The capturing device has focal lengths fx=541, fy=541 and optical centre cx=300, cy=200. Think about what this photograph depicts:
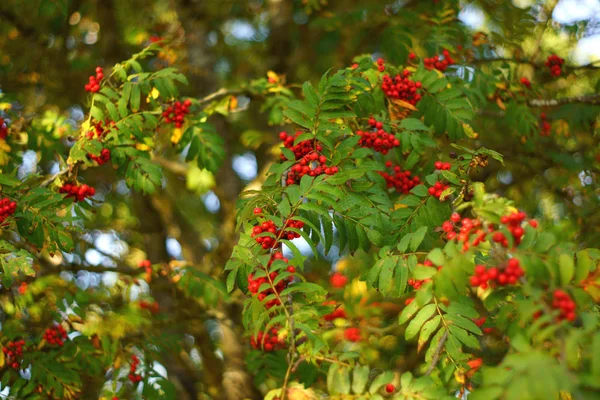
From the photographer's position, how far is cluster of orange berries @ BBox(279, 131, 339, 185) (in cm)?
297

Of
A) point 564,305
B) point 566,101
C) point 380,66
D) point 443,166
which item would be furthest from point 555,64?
point 564,305

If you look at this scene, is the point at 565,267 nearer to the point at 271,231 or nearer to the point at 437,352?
the point at 437,352

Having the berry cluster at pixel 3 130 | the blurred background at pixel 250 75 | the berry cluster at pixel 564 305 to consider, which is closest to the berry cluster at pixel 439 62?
the blurred background at pixel 250 75

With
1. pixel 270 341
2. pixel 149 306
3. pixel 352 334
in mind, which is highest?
pixel 270 341

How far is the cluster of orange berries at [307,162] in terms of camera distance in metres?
2.97

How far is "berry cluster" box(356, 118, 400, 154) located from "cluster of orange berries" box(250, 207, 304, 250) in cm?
99

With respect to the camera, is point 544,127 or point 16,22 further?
point 16,22

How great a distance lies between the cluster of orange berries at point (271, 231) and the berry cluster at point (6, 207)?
5.01ft

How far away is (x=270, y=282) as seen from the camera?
7.97ft

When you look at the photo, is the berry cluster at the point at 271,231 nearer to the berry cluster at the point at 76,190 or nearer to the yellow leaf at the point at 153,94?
the berry cluster at the point at 76,190

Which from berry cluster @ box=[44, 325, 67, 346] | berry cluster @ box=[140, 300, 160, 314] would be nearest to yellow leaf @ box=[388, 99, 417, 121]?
berry cluster @ box=[44, 325, 67, 346]

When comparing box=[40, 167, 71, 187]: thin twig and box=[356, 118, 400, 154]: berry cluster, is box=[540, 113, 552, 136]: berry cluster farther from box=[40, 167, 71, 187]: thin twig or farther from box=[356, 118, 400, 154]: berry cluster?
box=[40, 167, 71, 187]: thin twig

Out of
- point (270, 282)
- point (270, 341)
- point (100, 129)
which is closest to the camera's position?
point (270, 282)

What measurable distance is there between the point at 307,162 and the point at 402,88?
3.73 feet
